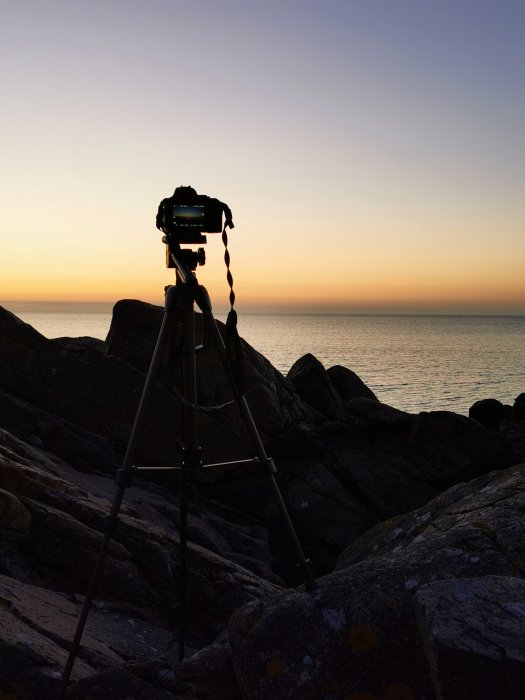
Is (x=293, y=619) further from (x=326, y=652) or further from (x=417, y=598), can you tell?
(x=417, y=598)

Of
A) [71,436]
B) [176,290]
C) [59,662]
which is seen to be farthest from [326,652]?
[71,436]

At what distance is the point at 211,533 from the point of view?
35.7 ft

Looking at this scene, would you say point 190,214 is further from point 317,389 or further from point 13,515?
point 317,389

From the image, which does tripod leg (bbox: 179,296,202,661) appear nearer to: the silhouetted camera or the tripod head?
the tripod head

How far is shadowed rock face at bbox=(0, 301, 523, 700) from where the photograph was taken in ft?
12.0

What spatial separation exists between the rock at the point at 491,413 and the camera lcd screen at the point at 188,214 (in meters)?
24.2

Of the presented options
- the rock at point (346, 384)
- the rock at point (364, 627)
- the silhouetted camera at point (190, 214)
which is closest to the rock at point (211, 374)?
the rock at point (346, 384)

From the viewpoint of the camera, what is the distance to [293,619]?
12.3ft

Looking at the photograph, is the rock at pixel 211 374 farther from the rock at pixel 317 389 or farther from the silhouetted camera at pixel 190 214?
the silhouetted camera at pixel 190 214

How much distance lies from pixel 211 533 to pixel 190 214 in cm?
782

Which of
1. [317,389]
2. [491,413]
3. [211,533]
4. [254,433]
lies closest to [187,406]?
[254,433]

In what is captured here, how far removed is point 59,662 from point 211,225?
10.2ft

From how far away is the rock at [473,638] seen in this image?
303 cm

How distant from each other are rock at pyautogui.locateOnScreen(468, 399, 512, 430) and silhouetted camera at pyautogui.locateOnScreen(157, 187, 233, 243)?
2414 centimetres
